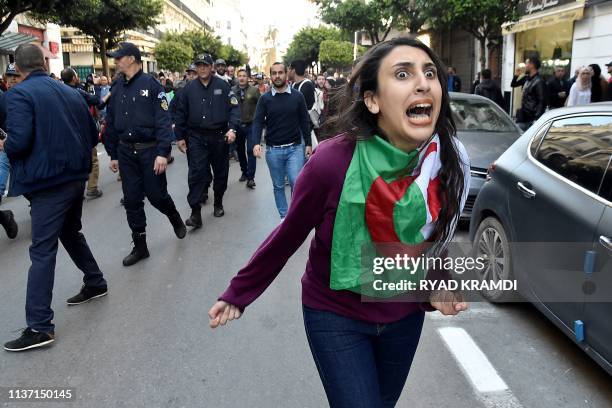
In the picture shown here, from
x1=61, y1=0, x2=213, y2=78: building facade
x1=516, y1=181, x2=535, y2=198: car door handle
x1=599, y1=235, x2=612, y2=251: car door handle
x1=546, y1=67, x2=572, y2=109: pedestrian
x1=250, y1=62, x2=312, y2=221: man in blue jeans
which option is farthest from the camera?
x1=61, y1=0, x2=213, y2=78: building facade

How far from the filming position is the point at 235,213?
27.1 feet

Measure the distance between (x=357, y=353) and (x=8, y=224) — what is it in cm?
622

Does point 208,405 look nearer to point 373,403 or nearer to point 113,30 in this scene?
point 373,403

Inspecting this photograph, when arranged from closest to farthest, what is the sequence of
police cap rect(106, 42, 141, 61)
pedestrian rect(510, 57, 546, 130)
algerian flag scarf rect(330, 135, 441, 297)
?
1. algerian flag scarf rect(330, 135, 441, 297)
2. police cap rect(106, 42, 141, 61)
3. pedestrian rect(510, 57, 546, 130)

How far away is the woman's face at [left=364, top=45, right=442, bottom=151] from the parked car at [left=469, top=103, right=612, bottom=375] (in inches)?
62.9

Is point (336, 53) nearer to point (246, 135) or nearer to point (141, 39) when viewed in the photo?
point (141, 39)

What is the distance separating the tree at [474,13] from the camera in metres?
15.9

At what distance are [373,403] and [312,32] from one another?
76914 millimetres

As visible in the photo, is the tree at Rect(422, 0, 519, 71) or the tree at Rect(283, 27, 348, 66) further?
the tree at Rect(283, 27, 348, 66)

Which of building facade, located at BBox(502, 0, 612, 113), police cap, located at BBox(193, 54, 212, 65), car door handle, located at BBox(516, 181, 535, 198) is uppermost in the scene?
building facade, located at BBox(502, 0, 612, 113)

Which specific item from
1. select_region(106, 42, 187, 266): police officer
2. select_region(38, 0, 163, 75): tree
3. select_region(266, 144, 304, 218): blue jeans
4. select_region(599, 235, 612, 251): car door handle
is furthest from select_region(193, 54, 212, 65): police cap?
select_region(38, 0, 163, 75): tree

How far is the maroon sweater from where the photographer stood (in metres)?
1.95

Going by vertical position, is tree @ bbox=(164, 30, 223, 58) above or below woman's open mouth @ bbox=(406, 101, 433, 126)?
above

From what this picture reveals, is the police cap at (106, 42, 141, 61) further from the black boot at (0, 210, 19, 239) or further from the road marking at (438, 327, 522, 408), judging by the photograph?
the road marking at (438, 327, 522, 408)
